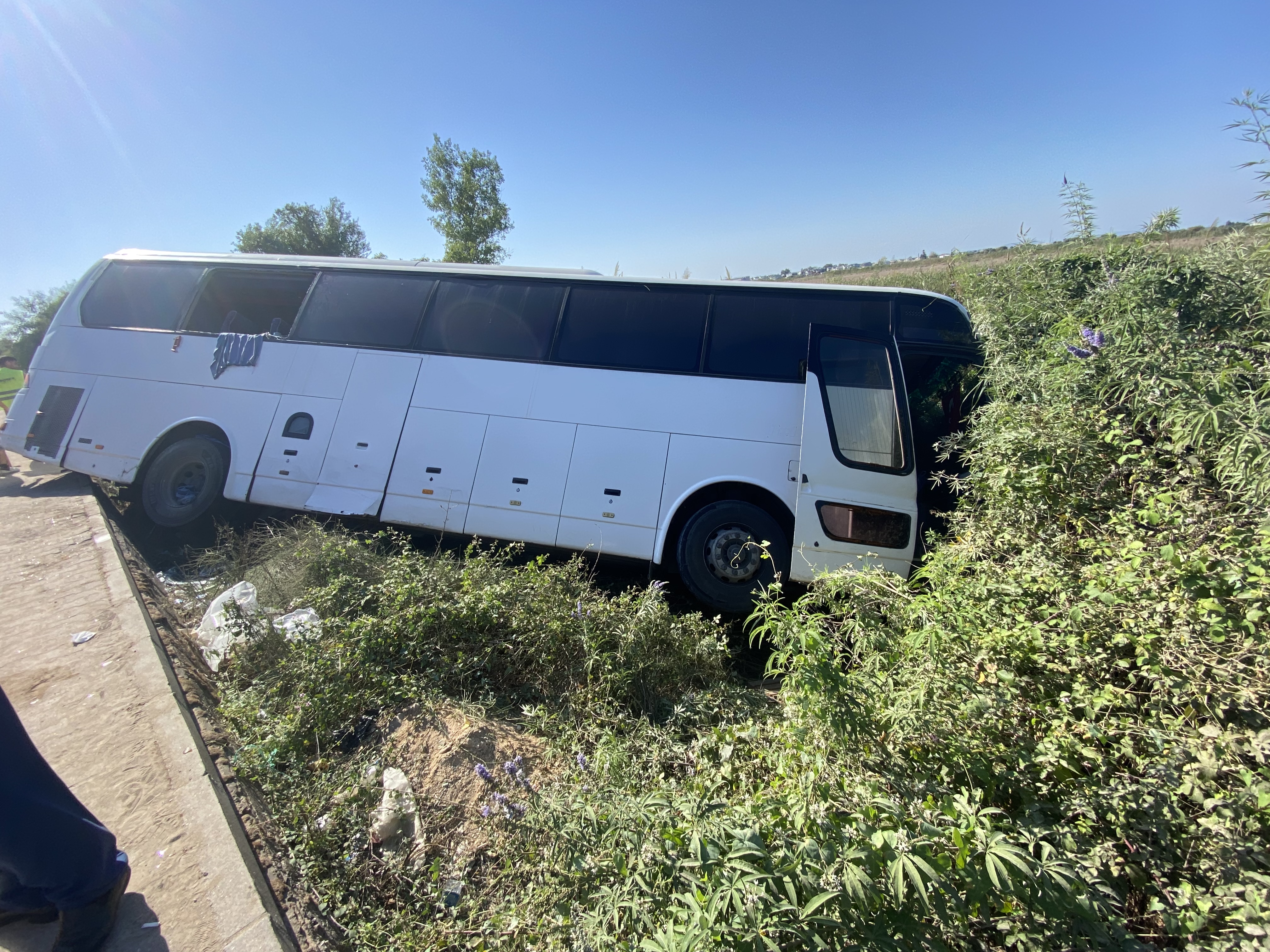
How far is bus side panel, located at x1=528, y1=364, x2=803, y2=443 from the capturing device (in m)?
5.01

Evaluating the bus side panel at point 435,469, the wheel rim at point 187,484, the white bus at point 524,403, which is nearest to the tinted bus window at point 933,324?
the white bus at point 524,403

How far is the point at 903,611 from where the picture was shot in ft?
8.52

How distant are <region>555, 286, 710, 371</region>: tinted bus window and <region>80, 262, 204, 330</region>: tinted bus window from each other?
16.6ft

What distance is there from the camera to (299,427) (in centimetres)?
612

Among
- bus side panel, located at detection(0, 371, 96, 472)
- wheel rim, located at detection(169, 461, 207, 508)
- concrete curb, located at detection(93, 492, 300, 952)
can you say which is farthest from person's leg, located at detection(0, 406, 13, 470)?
concrete curb, located at detection(93, 492, 300, 952)

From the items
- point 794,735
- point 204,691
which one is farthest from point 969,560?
point 204,691

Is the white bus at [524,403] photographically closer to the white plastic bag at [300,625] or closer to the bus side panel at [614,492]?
the bus side panel at [614,492]

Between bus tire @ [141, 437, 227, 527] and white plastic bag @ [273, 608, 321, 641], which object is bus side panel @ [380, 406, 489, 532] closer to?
white plastic bag @ [273, 608, 321, 641]

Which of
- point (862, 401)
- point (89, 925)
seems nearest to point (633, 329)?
point (862, 401)

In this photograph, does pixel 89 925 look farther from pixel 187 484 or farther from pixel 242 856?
pixel 187 484

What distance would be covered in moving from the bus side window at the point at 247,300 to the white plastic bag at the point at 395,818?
5961 mm

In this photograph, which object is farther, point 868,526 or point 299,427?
point 299,427

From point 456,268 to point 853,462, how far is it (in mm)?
4634

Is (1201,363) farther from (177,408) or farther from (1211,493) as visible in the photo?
(177,408)
